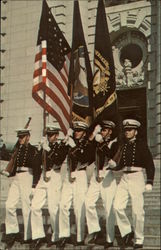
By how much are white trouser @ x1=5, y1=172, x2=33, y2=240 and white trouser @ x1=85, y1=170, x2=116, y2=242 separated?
1381mm

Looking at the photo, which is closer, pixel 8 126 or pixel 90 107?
pixel 90 107

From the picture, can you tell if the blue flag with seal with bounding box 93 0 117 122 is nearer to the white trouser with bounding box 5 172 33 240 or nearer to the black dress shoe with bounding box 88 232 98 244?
the white trouser with bounding box 5 172 33 240

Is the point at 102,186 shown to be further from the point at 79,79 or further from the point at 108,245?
the point at 79,79

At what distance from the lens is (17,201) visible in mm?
10500

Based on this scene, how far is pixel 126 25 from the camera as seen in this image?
735 inches

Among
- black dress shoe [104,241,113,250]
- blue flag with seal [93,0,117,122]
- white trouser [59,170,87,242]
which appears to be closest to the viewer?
black dress shoe [104,241,113,250]

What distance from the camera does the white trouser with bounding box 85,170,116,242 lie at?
9328mm

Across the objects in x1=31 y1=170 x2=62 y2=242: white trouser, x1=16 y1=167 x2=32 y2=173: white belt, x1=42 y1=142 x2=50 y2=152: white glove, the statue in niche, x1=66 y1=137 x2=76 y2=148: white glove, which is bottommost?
x1=31 y1=170 x2=62 y2=242: white trouser

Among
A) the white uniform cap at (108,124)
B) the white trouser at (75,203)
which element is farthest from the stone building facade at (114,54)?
the white trouser at (75,203)

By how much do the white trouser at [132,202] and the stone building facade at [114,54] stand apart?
8.19 metres

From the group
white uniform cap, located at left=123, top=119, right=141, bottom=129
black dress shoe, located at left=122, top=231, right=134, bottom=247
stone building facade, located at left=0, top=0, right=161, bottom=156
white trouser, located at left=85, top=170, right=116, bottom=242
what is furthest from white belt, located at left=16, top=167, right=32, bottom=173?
stone building facade, located at left=0, top=0, right=161, bottom=156

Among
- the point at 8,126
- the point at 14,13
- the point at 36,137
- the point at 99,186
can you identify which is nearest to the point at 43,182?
the point at 99,186

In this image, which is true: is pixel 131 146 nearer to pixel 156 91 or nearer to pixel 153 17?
pixel 156 91

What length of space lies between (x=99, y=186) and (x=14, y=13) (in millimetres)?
11825
